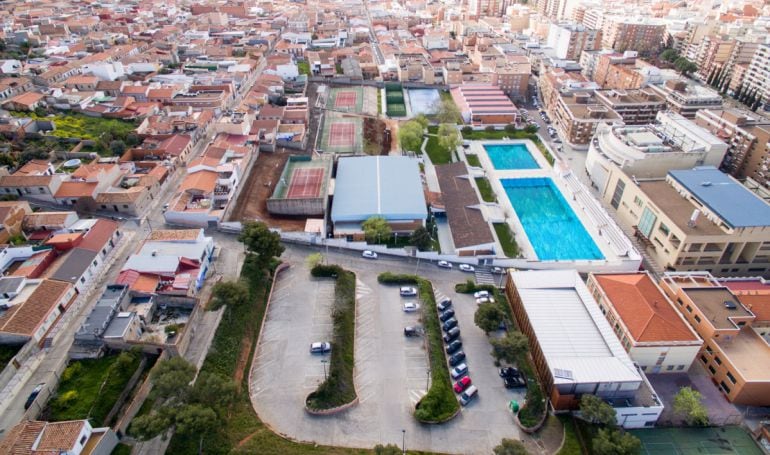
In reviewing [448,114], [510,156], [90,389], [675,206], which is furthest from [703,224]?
[90,389]

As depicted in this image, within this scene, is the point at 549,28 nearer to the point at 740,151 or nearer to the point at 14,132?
the point at 740,151

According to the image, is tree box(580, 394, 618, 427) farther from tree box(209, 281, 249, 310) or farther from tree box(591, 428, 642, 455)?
tree box(209, 281, 249, 310)

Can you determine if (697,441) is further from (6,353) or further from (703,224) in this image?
(6,353)

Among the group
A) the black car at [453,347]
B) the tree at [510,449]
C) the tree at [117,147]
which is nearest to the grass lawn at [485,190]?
the black car at [453,347]

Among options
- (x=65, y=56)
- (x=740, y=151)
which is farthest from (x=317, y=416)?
(x=65, y=56)

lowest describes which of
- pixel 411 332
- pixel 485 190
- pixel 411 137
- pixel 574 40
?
pixel 485 190

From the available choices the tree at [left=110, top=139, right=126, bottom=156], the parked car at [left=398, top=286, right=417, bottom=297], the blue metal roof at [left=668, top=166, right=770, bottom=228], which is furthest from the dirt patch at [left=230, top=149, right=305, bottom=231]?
the blue metal roof at [left=668, top=166, right=770, bottom=228]
